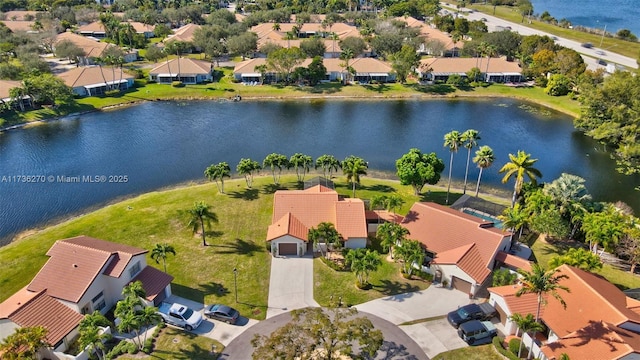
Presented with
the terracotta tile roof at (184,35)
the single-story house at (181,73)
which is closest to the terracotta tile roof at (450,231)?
the single-story house at (181,73)

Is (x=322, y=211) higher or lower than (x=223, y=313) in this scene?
higher

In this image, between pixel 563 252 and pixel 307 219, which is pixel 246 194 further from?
pixel 563 252

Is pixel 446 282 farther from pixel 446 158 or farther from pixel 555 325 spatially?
pixel 446 158

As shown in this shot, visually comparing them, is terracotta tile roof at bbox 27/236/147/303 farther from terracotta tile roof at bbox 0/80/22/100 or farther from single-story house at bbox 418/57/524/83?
single-story house at bbox 418/57/524/83

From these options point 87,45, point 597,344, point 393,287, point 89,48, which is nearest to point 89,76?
point 89,48

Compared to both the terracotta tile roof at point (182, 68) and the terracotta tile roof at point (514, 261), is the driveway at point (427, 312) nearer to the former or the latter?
the terracotta tile roof at point (514, 261)

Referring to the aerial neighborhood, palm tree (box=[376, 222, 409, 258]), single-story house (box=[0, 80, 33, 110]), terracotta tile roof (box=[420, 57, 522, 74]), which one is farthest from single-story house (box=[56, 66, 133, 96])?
palm tree (box=[376, 222, 409, 258])

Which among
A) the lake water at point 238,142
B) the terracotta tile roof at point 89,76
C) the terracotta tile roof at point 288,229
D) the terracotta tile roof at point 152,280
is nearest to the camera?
the terracotta tile roof at point 152,280
